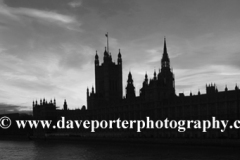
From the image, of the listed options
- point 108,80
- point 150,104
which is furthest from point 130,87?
point 150,104

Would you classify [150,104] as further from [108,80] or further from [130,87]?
[108,80]

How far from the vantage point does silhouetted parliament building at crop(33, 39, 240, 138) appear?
303ft

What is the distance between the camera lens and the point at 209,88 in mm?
129625

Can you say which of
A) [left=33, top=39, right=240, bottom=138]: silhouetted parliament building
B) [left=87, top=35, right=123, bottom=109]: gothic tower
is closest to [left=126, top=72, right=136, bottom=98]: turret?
[left=33, top=39, right=240, bottom=138]: silhouetted parliament building

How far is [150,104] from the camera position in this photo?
114312 millimetres

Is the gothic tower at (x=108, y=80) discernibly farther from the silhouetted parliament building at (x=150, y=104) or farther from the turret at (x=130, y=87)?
the turret at (x=130, y=87)

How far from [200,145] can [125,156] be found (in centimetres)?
1780

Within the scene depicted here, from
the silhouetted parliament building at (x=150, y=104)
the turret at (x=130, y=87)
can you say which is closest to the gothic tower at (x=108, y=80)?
the silhouetted parliament building at (x=150, y=104)

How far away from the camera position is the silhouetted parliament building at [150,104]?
92.3m

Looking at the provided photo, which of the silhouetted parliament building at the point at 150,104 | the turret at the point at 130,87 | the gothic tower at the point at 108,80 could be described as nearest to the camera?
the silhouetted parliament building at the point at 150,104

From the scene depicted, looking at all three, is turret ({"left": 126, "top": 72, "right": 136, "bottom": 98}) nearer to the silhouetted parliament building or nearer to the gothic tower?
the silhouetted parliament building

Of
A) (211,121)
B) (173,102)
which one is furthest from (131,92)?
(211,121)

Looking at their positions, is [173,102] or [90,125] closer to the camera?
[173,102]

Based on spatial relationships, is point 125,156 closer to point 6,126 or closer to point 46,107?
point 46,107
